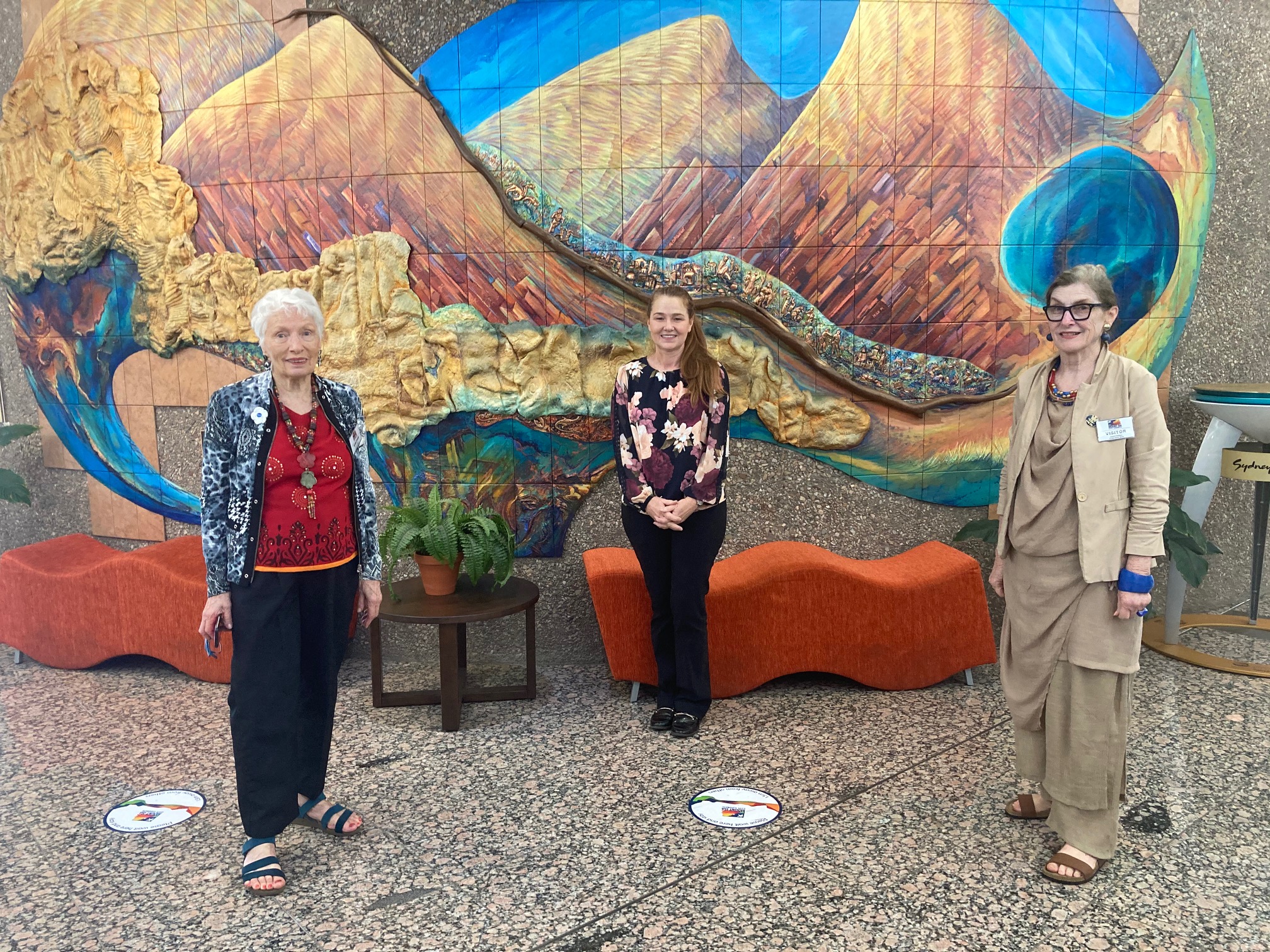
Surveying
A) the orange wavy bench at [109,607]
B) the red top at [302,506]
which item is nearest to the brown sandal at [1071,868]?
the red top at [302,506]

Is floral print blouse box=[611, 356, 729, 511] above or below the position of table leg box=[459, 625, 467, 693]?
above

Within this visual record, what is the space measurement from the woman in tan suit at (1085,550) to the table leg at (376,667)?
2.13 metres

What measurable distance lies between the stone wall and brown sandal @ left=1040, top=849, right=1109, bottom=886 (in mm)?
1695

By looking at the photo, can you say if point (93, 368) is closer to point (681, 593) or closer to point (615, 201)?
Answer: point (615, 201)

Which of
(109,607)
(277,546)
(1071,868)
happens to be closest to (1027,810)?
(1071,868)

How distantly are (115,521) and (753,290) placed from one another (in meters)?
3.06

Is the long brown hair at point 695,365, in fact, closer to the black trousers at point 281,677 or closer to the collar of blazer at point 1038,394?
the collar of blazer at point 1038,394

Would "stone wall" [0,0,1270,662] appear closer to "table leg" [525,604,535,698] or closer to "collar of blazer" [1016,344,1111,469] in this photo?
"table leg" [525,604,535,698]

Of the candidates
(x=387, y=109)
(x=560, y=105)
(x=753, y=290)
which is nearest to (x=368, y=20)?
(x=387, y=109)

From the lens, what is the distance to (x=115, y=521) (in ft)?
13.4

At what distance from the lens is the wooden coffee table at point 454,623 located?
309 cm

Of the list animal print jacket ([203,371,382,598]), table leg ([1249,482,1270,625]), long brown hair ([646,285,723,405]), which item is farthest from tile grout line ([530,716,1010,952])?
table leg ([1249,482,1270,625])

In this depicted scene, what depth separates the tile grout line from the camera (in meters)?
2.02

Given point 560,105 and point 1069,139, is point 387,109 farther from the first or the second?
point 1069,139
